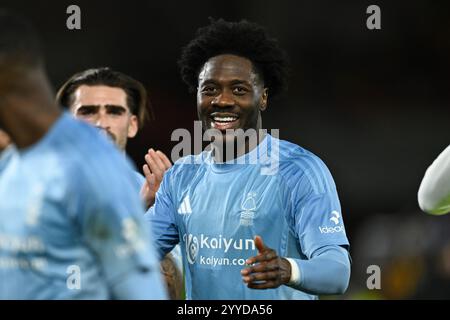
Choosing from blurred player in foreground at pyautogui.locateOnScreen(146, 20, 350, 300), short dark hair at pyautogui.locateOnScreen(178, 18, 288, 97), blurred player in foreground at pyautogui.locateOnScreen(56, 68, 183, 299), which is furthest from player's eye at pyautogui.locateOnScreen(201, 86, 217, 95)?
blurred player in foreground at pyautogui.locateOnScreen(56, 68, 183, 299)

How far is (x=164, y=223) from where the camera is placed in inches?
190

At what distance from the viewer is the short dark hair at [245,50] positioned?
5.01m

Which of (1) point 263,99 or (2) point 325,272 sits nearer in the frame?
(2) point 325,272

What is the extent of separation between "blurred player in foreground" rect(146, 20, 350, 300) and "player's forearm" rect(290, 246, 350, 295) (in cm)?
2

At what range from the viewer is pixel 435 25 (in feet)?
37.4

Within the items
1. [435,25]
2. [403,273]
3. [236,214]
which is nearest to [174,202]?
[236,214]

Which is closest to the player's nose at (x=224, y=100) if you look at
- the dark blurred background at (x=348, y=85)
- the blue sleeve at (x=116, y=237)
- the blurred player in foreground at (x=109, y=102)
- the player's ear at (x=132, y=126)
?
the blurred player in foreground at (x=109, y=102)

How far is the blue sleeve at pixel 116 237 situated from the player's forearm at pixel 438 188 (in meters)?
1.34

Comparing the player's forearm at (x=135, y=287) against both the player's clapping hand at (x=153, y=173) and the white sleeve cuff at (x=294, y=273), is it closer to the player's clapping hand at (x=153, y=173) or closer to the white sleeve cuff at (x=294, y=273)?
the white sleeve cuff at (x=294, y=273)

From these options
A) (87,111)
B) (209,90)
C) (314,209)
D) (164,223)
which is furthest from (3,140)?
(314,209)

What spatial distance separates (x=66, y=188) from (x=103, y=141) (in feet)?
0.65

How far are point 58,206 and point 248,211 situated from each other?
2.14 metres

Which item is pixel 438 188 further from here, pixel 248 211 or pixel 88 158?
pixel 88 158

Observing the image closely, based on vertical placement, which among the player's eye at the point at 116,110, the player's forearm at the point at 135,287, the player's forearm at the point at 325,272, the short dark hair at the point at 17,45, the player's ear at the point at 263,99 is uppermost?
the short dark hair at the point at 17,45
